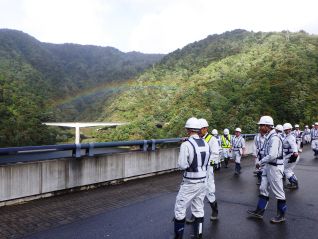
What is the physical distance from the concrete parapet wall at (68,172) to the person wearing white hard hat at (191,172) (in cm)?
427

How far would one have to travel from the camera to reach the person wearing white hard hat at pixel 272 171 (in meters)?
7.35

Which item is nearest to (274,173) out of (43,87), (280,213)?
(280,213)

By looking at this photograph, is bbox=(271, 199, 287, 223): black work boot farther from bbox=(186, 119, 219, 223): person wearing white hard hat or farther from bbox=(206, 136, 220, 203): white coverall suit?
bbox=(206, 136, 220, 203): white coverall suit

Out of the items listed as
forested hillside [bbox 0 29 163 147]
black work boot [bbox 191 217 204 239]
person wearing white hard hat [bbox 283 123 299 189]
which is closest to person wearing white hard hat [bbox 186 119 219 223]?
black work boot [bbox 191 217 204 239]

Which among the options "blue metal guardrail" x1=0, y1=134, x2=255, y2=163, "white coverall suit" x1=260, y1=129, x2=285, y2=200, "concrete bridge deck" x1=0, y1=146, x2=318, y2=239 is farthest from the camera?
"blue metal guardrail" x1=0, y1=134, x2=255, y2=163

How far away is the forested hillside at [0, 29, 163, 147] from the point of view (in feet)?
177

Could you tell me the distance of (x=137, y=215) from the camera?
7578 millimetres

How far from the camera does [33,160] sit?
28.9 feet

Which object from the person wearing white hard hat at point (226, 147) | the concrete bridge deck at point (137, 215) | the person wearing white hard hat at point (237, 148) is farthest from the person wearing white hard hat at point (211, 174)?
the person wearing white hard hat at point (226, 147)

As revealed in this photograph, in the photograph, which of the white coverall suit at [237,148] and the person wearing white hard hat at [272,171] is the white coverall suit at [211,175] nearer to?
the person wearing white hard hat at [272,171]

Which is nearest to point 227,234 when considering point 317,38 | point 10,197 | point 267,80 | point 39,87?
point 10,197

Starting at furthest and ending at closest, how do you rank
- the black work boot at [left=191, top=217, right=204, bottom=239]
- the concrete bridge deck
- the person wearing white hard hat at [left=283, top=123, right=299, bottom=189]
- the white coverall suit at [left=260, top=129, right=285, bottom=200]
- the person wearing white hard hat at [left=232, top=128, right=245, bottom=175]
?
the person wearing white hard hat at [left=232, top=128, right=245, bottom=175] → the person wearing white hard hat at [left=283, top=123, right=299, bottom=189] → the white coverall suit at [left=260, top=129, right=285, bottom=200] → the concrete bridge deck → the black work boot at [left=191, top=217, right=204, bottom=239]

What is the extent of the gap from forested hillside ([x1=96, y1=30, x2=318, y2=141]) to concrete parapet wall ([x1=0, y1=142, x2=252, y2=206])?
118 feet

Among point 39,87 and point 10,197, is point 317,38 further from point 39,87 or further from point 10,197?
point 10,197
